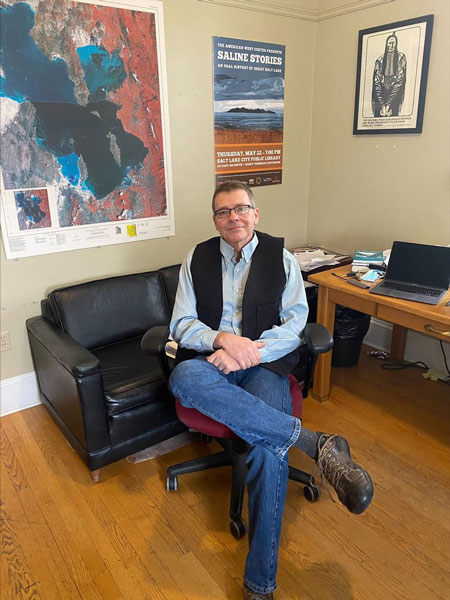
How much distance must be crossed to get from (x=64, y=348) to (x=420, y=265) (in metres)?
1.73

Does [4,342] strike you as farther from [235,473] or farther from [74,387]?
[235,473]

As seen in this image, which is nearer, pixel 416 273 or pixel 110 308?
pixel 416 273

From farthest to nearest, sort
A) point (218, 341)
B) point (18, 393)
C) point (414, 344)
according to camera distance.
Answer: point (414, 344) < point (18, 393) < point (218, 341)

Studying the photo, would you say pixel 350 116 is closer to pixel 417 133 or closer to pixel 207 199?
pixel 417 133

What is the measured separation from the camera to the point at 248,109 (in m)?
2.96

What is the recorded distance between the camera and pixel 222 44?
8.97ft

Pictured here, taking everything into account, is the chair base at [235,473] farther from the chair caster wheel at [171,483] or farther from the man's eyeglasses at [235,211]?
the man's eyeglasses at [235,211]

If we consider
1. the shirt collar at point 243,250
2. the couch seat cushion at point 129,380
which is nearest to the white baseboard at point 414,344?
the shirt collar at point 243,250

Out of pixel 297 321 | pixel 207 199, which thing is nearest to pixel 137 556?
pixel 297 321

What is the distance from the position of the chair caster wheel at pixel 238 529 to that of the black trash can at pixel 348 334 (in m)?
1.42

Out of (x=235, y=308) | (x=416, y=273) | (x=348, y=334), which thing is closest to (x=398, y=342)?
(x=348, y=334)

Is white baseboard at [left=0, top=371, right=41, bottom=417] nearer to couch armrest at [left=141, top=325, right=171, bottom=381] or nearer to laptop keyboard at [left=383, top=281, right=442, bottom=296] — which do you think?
couch armrest at [left=141, top=325, right=171, bottom=381]

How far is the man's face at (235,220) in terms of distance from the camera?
5.89 feet

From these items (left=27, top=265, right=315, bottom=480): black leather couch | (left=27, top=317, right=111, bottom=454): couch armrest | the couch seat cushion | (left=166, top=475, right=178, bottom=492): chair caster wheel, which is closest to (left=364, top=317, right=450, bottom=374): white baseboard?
(left=27, top=265, right=315, bottom=480): black leather couch
